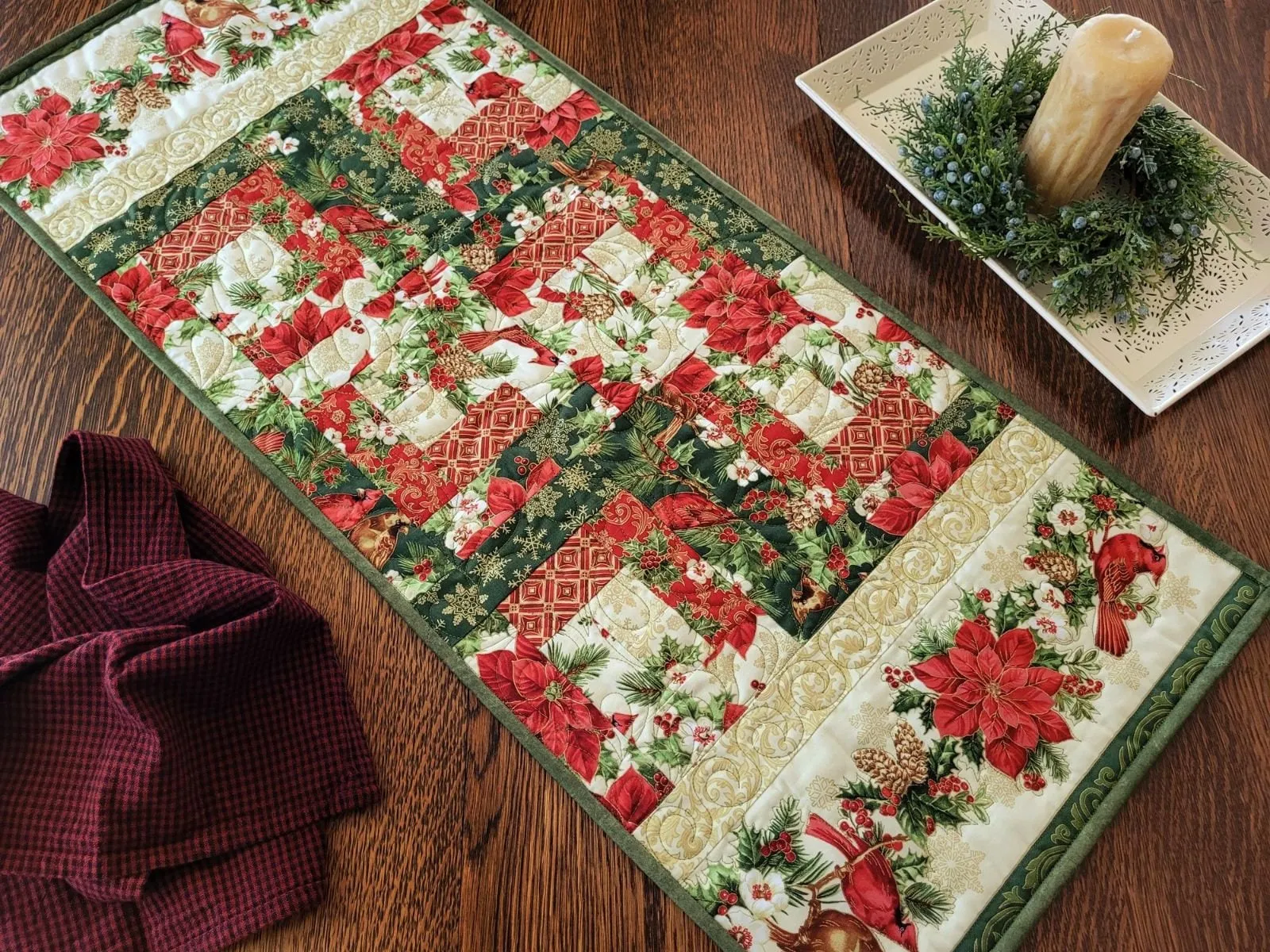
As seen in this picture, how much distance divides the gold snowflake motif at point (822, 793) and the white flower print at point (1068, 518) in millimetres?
296

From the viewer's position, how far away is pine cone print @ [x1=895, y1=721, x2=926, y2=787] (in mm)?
749

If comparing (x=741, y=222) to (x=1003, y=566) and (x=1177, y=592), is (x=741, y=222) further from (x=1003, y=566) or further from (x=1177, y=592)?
(x=1177, y=592)

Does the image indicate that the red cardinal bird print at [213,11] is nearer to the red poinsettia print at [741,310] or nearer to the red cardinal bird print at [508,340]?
the red cardinal bird print at [508,340]

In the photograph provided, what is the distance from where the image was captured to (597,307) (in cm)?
92

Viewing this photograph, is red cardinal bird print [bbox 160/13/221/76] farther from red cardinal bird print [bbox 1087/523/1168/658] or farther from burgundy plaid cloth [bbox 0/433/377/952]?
red cardinal bird print [bbox 1087/523/1168/658]

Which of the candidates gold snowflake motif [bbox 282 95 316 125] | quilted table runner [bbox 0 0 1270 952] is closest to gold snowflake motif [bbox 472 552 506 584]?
quilted table runner [bbox 0 0 1270 952]

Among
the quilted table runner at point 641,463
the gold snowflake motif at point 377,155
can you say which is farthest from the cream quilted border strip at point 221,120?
the gold snowflake motif at point 377,155

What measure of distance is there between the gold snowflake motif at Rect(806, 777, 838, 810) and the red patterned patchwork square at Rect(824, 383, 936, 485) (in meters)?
0.26

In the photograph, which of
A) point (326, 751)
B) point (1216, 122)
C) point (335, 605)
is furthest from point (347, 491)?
point (1216, 122)

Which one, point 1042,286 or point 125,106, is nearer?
point 1042,286

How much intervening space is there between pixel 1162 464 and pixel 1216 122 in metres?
0.40

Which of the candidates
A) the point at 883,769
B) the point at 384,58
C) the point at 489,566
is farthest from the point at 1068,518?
the point at 384,58

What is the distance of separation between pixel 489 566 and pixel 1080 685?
491mm

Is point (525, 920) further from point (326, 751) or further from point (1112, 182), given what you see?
point (1112, 182)
